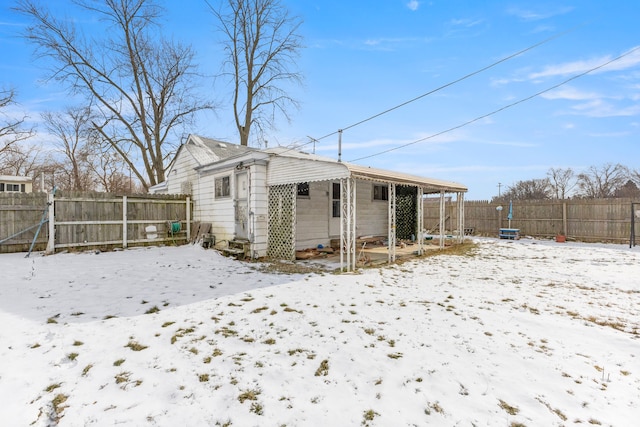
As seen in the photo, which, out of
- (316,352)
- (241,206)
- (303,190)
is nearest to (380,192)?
(303,190)

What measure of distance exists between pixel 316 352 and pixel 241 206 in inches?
294

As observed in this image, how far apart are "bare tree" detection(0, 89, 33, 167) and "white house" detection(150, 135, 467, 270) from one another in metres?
14.6

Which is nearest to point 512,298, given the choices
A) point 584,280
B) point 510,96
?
point 584,280

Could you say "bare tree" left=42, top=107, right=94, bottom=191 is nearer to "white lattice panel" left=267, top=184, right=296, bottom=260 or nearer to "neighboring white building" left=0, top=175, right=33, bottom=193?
"neighboring white building" left=0, top=175, right=33, bottom=193

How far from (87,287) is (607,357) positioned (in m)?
8.39

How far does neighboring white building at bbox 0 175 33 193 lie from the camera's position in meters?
17.0

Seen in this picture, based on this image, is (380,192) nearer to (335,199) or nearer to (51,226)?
(335,199)

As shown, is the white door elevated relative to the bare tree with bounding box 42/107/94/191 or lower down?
lower down

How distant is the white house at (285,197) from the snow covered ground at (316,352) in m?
2.75

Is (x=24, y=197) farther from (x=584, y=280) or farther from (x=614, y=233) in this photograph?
(x=614, y=233)

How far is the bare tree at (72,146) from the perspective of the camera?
Result: 2188 centimetres

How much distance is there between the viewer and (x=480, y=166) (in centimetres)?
1966

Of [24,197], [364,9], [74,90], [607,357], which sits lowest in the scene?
[607,357]

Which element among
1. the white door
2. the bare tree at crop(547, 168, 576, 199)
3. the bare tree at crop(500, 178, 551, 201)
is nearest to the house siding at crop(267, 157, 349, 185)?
the white door
